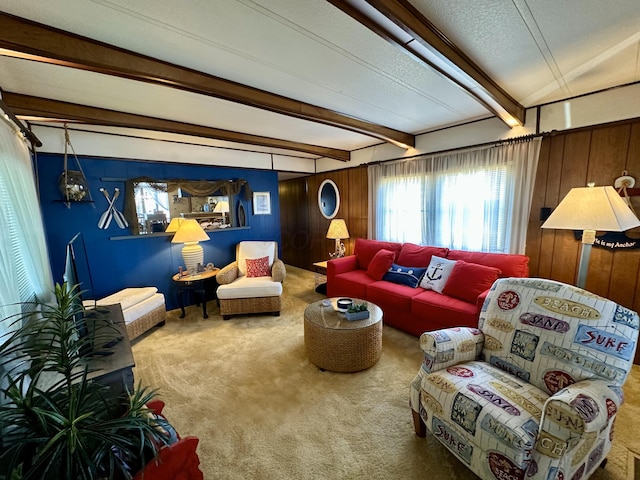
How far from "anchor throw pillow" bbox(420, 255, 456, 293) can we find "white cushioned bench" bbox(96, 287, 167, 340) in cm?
314

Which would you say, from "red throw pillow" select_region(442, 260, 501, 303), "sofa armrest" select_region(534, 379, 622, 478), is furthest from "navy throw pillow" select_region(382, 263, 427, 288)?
"sofa armrest" select_region(534, 379, 622, 478)

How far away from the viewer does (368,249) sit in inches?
152

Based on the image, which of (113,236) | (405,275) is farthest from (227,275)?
(405,275)

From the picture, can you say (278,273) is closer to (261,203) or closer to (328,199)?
(261,203)

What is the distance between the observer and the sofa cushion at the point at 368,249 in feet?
12.1

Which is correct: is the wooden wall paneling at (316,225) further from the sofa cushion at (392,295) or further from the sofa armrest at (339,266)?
the sofa cushion at (392,295)

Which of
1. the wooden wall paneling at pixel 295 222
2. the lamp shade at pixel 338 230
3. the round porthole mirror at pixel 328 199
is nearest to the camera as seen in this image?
the lamp shade at pixel 338 230

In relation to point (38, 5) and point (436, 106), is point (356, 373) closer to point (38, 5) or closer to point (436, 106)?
point (436, 106)

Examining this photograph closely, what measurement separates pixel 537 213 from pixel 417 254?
4.19ft

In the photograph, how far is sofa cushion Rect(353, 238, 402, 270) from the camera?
3.67 m

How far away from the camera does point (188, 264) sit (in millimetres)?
3562

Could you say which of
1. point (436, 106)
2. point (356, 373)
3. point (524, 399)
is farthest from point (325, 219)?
point (524, 399)

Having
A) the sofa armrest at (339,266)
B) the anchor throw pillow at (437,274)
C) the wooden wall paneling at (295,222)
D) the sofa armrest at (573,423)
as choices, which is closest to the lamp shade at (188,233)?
the sofa armrest at (339,266)

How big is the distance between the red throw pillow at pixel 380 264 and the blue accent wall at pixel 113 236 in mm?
2353
